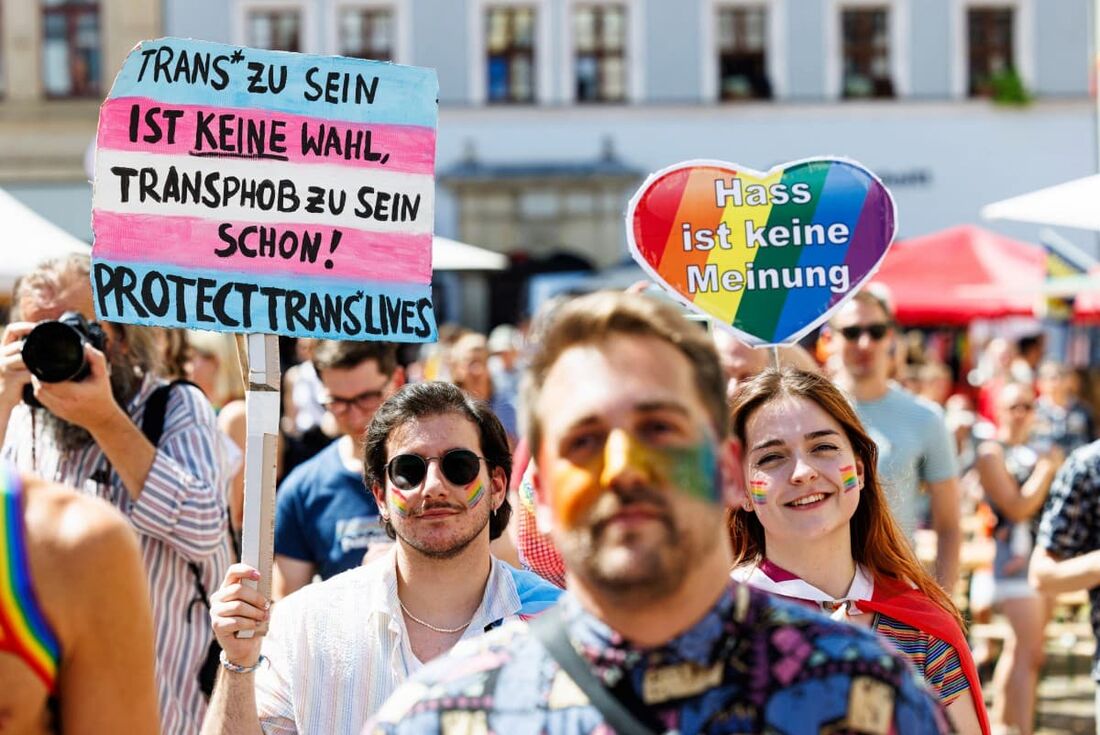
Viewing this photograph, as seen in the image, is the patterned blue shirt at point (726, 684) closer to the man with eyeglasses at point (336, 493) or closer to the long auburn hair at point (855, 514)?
the long auburn hair at point (855, 514)

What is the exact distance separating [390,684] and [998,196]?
2252 cm

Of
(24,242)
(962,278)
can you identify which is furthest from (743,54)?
(24,242)

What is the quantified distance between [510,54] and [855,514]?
2099 centimetres

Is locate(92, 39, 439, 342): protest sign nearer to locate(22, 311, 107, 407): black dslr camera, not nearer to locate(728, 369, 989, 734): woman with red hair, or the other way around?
locate(22, 311, 107, 407): black dslr camera

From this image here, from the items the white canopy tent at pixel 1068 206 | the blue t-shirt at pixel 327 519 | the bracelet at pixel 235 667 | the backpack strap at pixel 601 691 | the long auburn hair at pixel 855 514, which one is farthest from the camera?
the blue t-shirt at pixel 327 519

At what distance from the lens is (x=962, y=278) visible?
12664 millimetres


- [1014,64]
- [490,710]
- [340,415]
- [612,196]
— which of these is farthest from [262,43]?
[490,710]

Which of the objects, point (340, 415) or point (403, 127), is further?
point (340, 415)

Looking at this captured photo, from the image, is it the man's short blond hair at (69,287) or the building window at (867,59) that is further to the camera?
the building window at (867,59)

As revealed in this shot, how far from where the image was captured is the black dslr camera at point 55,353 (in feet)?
11.1

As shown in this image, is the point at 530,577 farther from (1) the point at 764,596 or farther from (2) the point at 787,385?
(1) the point at 764,596

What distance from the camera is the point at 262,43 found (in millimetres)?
23234

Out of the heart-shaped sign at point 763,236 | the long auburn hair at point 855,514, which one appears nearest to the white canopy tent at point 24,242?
the heart-shaped sign at point 763,236

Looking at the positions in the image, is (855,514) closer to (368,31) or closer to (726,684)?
(726,684)
